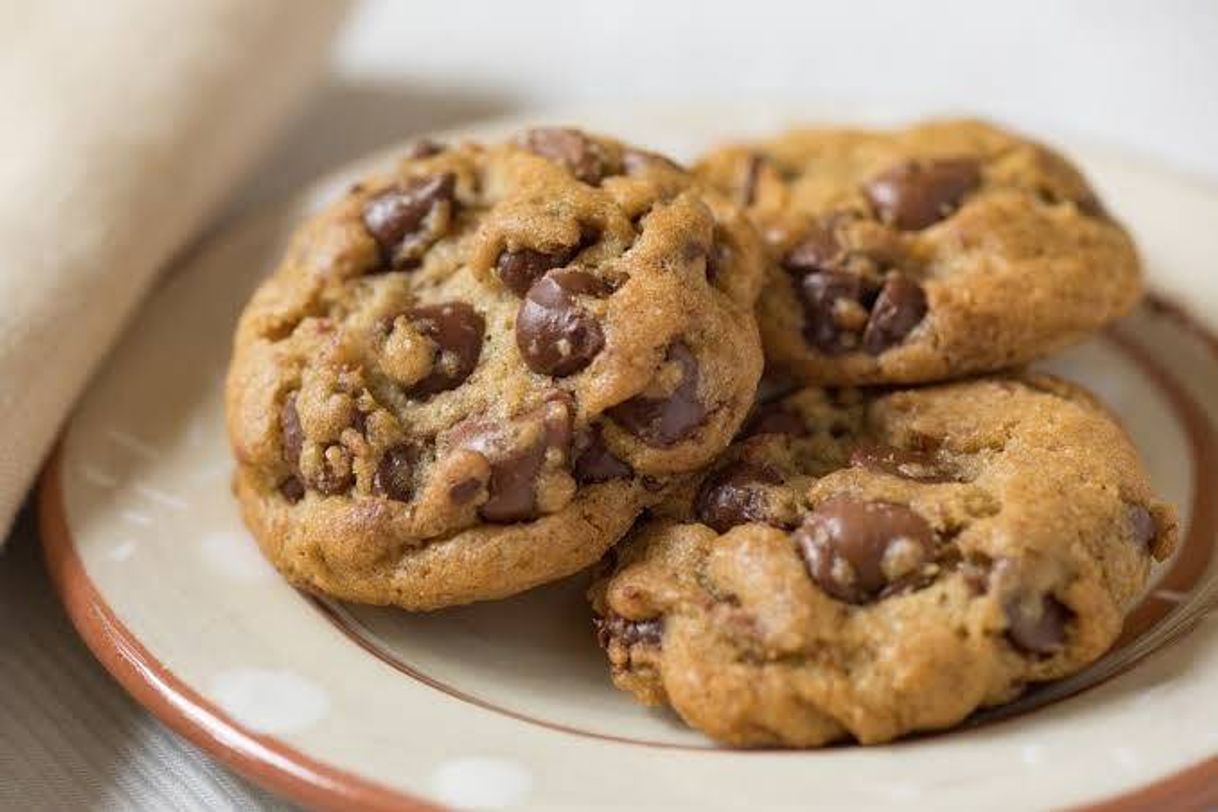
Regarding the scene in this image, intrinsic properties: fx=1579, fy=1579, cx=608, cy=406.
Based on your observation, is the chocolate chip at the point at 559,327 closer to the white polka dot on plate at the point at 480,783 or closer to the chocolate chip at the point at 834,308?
the chocolate chip at the point at 834,308

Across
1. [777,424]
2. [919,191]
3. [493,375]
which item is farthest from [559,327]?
[919,191]

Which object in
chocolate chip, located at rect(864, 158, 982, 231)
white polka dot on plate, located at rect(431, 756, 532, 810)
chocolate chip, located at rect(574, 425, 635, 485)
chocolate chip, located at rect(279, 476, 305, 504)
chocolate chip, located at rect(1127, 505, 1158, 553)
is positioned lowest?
white polka dot on plate, located at rect(431, 756, 532, 810)

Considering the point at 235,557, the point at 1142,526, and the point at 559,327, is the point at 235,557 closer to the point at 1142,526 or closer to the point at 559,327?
the point at 559,327

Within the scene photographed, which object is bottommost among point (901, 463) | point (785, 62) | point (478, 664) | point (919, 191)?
point (785, 62)

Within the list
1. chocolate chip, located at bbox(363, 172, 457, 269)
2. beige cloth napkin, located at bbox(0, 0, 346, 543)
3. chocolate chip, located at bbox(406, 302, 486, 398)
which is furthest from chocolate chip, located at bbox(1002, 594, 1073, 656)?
beige cloth napkin, located at bbox(0, 0, 346, 543)

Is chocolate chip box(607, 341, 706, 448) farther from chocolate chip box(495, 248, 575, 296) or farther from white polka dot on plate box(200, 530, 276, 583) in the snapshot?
white polka dot on plate box(200, 530, 276, 583)

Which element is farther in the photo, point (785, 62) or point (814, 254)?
point (785, 62)

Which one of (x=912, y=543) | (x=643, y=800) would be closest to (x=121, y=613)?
(x=643, y=800)

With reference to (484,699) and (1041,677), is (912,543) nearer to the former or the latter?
(1041,677)
